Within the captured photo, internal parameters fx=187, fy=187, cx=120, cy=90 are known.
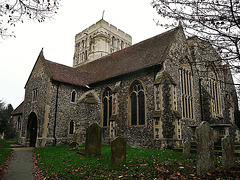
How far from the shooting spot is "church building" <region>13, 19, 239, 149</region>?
527 inches

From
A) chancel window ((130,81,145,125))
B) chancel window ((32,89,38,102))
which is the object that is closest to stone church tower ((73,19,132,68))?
chancel window ((32,89,38,102))

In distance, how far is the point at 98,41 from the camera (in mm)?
34781

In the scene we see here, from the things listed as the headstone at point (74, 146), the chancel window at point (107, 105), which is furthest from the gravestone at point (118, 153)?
the chancel window at point (107, 105)

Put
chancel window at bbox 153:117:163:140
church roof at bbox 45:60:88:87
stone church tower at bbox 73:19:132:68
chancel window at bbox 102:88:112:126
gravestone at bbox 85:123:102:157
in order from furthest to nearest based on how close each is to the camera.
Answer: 1. stone church tower at bbox 73:19:132:68
2. church roof at bbox 45:60:88:87
3. chancel window at bbox 102:88:112:126
4. chancel window at bbox 153:117:163:140
5. gravestone at bbox 85:123:102:157

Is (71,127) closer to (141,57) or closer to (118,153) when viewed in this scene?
(141,57)

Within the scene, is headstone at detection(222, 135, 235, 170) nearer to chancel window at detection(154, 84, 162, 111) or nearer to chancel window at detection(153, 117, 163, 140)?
chancel window at detection(153, 117, 163, 140)

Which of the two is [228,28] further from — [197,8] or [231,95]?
[231,95]

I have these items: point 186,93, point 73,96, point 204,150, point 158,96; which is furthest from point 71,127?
point 204,150

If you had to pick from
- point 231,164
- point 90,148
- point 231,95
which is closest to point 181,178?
point 231,164

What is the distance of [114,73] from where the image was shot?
57.6ft

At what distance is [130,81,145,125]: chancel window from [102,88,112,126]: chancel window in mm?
2645

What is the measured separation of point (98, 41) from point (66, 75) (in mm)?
16895

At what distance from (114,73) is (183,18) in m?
12.0

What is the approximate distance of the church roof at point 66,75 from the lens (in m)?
18.3
